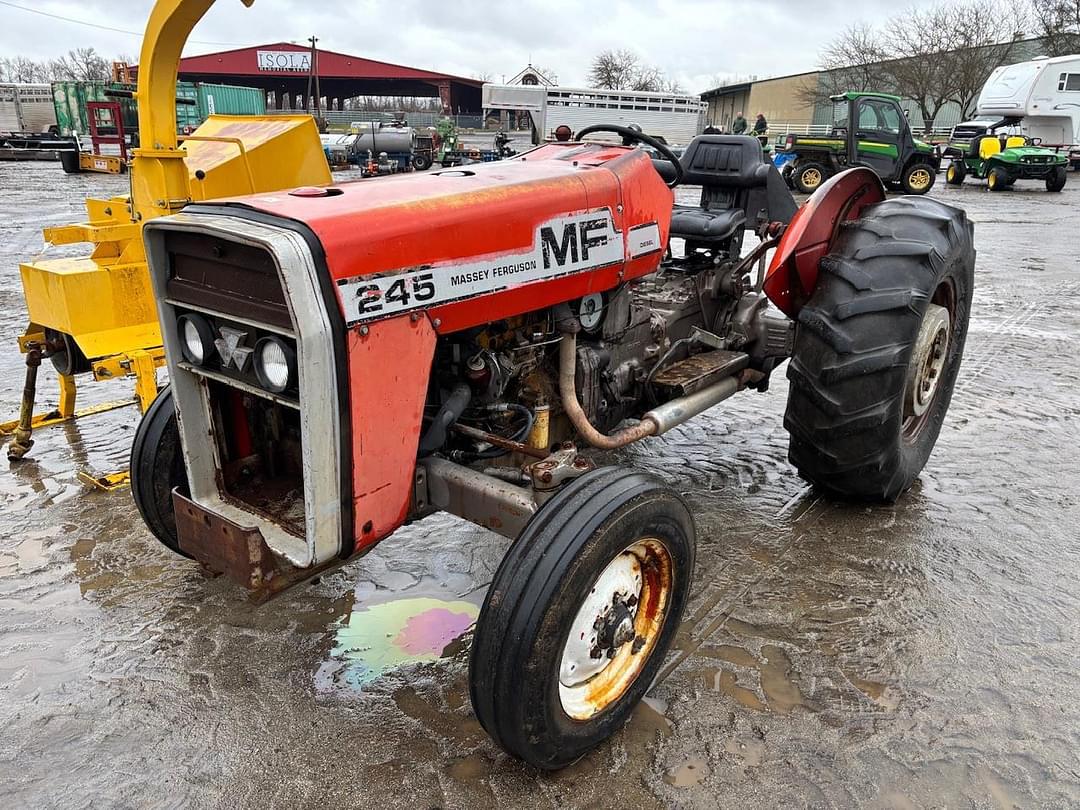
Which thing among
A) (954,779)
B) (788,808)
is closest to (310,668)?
(788,808)

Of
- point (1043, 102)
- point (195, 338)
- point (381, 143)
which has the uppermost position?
point (1043, 102)

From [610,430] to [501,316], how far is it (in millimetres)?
1113

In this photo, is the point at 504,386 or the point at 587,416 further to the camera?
the point at 587,416

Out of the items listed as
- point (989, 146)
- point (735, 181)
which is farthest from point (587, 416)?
point (989, 146)

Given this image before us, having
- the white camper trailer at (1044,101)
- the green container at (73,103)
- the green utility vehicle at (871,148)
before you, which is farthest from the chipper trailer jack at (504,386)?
the green container at (73,103)

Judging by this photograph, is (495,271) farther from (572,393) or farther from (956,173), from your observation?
(956,173)

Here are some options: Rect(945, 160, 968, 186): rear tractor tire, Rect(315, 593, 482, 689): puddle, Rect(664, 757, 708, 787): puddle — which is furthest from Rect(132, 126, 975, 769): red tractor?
Rect(945, 160, 968, 186): rear tractor tire

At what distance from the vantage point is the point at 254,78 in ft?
151

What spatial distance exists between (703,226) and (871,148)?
15081 mm

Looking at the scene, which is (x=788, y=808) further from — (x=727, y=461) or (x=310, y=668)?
(x=727, y=461)

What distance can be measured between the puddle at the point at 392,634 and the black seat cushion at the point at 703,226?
209 cm

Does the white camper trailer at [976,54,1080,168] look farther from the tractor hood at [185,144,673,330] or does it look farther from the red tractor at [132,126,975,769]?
the tractor hood at [185,144,673,330]

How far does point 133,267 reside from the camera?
410 cm

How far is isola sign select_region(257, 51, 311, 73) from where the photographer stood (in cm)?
4491
